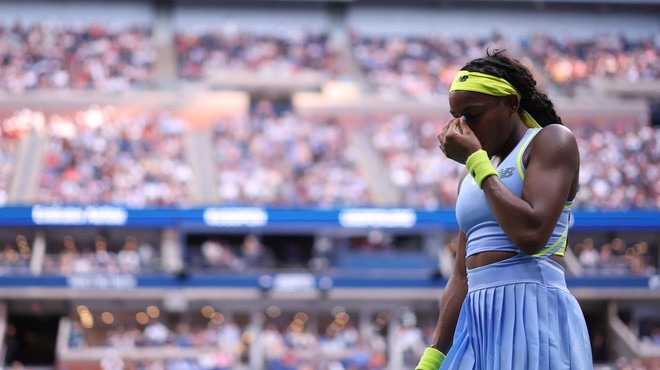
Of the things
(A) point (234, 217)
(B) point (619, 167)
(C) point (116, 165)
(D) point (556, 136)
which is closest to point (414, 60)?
(B) point (619, 167)

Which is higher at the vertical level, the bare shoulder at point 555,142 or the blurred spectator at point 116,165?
the blurred spectator at point 116,165

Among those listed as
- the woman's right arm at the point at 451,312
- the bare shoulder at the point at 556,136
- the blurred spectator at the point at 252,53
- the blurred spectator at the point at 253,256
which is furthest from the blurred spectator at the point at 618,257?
the bare shoulder at the point at 556,136

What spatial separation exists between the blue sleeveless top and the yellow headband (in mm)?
198

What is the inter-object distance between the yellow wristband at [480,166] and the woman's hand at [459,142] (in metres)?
0.04

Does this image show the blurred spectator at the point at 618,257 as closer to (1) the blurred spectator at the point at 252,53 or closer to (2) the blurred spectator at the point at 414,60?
(2) the blurred spectator at the point at 414,60

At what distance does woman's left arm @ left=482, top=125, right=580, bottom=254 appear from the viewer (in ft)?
12.7

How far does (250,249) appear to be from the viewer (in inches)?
1144

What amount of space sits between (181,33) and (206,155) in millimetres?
10281

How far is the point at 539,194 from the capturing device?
12.9ft

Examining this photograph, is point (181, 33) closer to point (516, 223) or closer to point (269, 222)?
point (269, 222)

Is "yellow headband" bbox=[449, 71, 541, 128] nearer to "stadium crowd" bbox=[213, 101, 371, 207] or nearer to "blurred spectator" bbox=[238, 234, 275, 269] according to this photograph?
"blurred spectator" bbox=[238, 234, 275, 269]

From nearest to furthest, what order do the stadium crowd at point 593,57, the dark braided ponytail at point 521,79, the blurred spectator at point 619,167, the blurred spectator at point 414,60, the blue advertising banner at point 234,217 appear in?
the dark braided ponytail at point 521,79 < the blue advertising banner at point 234,217 < the blurred spectator at point 619,167 < the blurred spectator at point 414,60 < the stadium crowd at point 593,57

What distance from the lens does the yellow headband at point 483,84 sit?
4160mm

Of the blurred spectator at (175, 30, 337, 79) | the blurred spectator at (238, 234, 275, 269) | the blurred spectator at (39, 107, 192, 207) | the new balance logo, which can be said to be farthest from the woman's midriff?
the blurred spectator at (175, 30, 337, 79)
